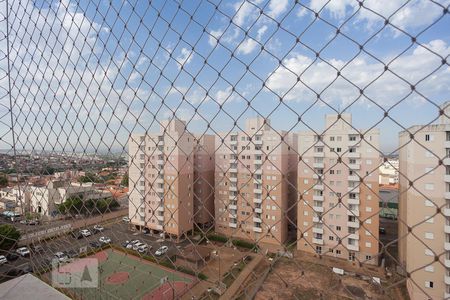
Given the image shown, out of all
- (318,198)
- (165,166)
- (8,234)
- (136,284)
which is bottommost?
(136,284)

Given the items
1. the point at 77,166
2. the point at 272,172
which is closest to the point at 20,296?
the point at 77,166

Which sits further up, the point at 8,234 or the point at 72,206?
the point at 72,206

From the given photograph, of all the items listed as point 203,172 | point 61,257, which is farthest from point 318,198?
point 61,257

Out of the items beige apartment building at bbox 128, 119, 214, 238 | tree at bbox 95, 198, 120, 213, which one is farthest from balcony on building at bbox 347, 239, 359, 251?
tree at bbox 95, 198, 120, 213

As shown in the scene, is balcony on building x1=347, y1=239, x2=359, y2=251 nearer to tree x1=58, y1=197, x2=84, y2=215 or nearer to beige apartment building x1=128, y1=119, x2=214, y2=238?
beige apartment building x1=128, y1=119, x2=214, y2=238

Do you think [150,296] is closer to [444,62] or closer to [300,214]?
[300,214]

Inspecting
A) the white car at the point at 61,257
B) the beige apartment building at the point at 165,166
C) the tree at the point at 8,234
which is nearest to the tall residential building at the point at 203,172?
the beige apartment building at the point at 165,166

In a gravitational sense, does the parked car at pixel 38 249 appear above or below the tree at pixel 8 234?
above

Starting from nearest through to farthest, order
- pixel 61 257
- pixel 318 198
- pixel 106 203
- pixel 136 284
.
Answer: pixel 106 203 → pixel 61 257 → pixel 136 284 → pixel 318 198

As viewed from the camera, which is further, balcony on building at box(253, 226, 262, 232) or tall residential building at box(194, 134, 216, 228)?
balcony on building at box(253, 226, 262, 232)

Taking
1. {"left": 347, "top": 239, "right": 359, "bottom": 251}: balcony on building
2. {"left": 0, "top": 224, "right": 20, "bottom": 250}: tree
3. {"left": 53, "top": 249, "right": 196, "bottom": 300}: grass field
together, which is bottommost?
{"left": 53, "top": 249, "right": 196, "bottom": 300}: grass field

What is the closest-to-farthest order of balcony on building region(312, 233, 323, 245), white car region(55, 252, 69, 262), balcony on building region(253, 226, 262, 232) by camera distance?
white car region(55, 252, 69, 262), balcony on building region(312, 233, 323, 245), balcony on building region(253, 226, 262, 232)

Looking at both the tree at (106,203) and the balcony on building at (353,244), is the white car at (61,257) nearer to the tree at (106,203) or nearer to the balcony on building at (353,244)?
the tree at (106,203)

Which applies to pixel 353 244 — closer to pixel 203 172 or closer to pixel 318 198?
pixel 318 198
